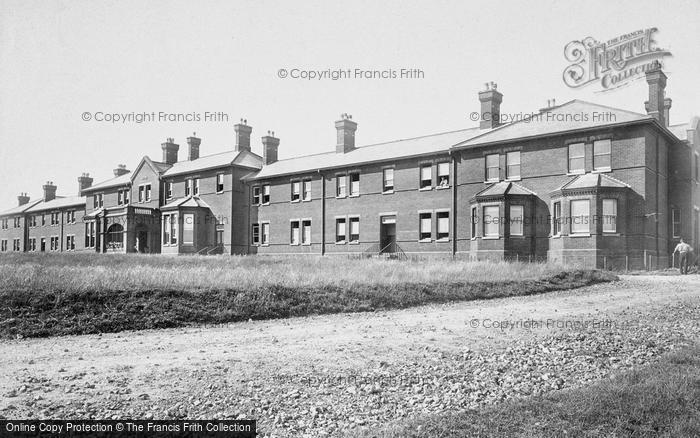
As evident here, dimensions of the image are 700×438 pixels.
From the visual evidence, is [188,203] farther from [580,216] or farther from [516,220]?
[580,216]

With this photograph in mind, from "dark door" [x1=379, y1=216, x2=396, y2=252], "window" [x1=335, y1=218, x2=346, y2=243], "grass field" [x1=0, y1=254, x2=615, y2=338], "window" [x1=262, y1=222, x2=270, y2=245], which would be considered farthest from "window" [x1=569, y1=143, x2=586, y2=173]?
"window" [x1=262, y1=222, x2=270, y2=245]

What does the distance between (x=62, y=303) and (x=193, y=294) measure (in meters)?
2.56

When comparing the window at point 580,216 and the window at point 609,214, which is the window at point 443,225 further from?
the window at point 609,214

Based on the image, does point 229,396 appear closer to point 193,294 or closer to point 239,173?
point 193,294

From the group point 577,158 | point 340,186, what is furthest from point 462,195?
point 340,186

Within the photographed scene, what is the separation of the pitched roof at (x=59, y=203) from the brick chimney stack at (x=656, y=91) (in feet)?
181

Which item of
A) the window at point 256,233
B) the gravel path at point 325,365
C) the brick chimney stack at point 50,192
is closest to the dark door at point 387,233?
the window at point 256,233

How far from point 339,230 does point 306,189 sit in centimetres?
458

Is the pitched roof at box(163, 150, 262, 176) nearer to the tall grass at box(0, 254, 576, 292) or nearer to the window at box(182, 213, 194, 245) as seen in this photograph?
the window at box(182, 213, 194, 245)

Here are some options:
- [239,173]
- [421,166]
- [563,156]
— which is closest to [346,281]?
[563,156]

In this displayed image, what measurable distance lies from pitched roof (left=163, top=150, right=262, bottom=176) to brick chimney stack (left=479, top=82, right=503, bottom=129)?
19.9 m

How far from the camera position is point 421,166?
35.4 meters

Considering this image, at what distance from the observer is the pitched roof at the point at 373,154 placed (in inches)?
1405

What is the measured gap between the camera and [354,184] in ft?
128
